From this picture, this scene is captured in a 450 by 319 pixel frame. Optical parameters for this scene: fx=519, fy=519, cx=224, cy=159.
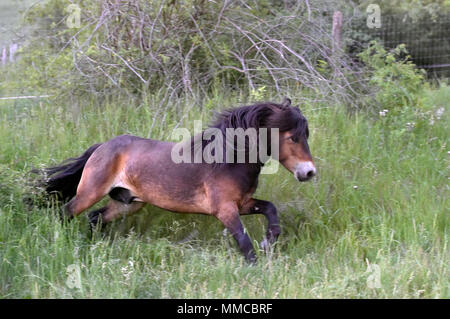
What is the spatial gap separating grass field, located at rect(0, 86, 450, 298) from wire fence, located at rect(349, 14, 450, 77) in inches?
225

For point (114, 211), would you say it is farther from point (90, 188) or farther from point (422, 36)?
point (422, 36)

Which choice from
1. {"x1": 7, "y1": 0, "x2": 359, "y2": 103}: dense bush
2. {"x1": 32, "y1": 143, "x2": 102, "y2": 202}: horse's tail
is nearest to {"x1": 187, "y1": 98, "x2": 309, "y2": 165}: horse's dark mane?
{"x1": 32, "y1": 143, "x2": 102, "y2": 202}: horse's tail

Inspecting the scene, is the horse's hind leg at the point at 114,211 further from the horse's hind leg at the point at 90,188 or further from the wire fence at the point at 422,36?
the wire fence at the point at 422,36

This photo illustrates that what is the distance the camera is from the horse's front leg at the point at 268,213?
4.66 metres

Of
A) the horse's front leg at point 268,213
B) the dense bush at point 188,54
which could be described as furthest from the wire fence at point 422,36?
the horse's front leg at point 268,213

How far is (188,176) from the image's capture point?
482 centimetres

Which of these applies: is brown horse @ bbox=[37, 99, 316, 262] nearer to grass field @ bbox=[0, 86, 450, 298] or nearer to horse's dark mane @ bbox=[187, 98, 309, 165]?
horse's dark mane @ bbox=[187, 98, 309, 165]

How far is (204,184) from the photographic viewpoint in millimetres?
4742

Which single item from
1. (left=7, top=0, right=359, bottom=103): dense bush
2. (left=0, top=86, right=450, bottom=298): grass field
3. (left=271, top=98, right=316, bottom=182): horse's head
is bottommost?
(left=0, top=86, right=450, bottom=298): grass field

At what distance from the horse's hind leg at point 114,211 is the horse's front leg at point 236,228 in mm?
1185

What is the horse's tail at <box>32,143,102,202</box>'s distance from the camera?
17.6 feet

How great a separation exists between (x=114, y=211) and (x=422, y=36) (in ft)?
34.4

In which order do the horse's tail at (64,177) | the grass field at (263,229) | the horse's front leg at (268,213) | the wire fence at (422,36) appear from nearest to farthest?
the grass field at (263,229) → the horse's front leg at (268,213) → the horse's tail at (64,177) → the wire fence at (422,36)

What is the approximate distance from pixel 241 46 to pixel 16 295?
4890 millimetres
